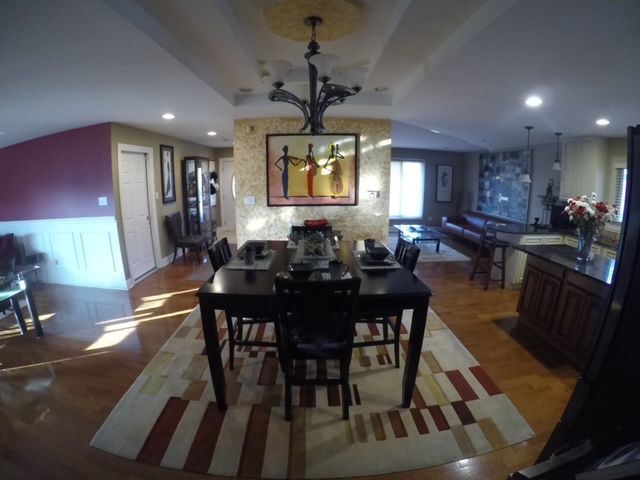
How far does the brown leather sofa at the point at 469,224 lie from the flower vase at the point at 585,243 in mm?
3596

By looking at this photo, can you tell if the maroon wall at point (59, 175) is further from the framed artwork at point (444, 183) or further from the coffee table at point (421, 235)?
the framed artwork at point (444, 183)

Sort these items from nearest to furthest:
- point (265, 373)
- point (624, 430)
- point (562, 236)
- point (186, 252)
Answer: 1. point (624, 430)
2. point (265, 373)
3. point (562, 236)
4. point (186, 252)

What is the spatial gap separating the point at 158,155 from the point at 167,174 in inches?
15.8

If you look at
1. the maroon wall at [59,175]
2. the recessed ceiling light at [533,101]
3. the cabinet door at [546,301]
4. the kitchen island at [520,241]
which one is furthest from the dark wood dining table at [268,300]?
the maroon wall at [59,175]

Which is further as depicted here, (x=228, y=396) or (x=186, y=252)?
(x=186, y=252)

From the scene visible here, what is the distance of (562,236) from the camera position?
4.30 m

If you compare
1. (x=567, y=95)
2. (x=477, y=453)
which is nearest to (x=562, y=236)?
(x=567, y=95)

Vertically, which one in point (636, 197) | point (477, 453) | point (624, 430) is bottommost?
point (477, 453)

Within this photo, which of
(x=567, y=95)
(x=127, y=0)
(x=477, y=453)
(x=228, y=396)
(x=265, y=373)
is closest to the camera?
(x=127, y=0)

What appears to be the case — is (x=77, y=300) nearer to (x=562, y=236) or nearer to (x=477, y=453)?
(x=477, y=453)

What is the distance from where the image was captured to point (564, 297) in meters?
2.78

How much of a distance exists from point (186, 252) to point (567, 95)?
625cm

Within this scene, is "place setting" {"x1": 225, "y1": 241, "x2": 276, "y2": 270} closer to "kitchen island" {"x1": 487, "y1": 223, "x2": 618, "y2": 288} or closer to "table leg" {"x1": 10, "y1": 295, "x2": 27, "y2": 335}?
"table leg" {"x1": 10, "y1": 295, "x2": 27, "y2": 335}

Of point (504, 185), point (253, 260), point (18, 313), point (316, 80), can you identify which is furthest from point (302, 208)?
point (504, 185)
